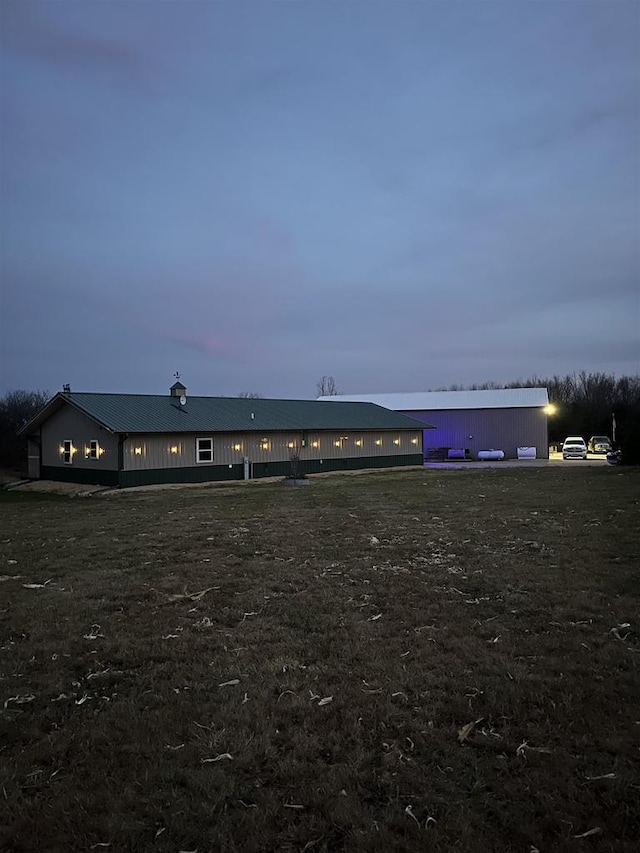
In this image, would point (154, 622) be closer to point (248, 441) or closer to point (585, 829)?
point (585, 829)

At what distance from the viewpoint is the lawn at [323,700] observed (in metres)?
3.06

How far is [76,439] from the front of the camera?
26859 millimetres

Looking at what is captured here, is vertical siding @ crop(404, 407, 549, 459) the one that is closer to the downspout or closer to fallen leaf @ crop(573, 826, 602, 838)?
the downspout

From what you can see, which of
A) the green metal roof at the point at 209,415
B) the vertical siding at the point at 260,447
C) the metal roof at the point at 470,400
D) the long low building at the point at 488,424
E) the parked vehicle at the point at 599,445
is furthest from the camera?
the parked vehicle at the point at 599,445

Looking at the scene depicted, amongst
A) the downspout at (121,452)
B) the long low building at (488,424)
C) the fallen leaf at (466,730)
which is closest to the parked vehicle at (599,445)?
the long low building at (488,424)

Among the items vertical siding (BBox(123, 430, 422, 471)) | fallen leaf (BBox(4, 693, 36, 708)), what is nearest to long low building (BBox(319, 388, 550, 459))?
vertical siding (BBox(123, 430, 422, 471))

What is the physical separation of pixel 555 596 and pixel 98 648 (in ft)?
16.7

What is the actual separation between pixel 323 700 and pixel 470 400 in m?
44.0

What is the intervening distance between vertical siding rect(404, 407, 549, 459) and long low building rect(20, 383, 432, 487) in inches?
454

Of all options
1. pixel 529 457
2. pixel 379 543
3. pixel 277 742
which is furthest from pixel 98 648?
pixel 529 457

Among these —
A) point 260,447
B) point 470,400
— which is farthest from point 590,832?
point 470,400

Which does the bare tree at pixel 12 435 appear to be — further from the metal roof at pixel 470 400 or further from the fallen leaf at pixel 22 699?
the fallen leaf at pixel 22 699

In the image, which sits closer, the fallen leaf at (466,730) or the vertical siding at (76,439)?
the fallen leaf at (466,730)

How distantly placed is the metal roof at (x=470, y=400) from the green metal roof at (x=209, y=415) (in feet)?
31.8
